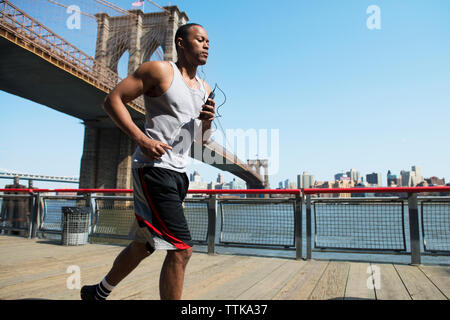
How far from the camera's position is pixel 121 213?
4852 mm

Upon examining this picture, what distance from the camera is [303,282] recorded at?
250cm

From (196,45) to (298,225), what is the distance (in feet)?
9.09

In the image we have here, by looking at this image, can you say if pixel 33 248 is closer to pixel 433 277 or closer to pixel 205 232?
pixel 205 232

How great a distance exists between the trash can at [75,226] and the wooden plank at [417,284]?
14.0 ft

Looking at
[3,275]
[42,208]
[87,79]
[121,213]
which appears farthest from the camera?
[87,79]

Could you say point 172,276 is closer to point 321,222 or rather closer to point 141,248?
point 141,248

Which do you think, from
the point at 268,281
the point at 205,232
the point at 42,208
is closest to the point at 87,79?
the point at 42,208

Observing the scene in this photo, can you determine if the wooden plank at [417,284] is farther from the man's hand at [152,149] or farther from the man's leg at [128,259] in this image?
the man's hand at [152,149]

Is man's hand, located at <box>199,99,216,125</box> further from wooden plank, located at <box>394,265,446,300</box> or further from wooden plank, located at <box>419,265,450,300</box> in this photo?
wooden plank, located at <box>419,265,450,300</box>

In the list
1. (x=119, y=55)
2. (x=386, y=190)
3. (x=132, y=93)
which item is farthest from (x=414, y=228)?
(x=119, y=55)

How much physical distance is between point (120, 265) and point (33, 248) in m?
3.65

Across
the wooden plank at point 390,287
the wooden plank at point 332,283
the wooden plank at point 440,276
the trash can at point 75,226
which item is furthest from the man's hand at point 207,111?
the trash can at point 75,226

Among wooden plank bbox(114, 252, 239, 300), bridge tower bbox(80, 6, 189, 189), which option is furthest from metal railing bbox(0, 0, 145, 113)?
wooden plank bbox(114, 252, 239, 300)

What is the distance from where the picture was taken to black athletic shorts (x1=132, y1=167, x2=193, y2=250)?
1336 millimetres
